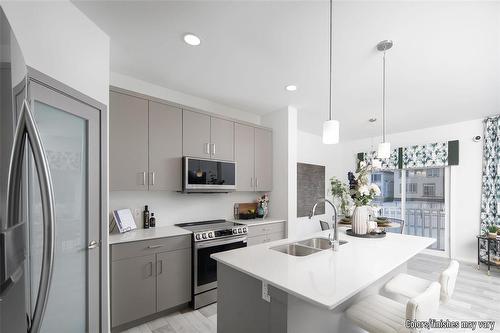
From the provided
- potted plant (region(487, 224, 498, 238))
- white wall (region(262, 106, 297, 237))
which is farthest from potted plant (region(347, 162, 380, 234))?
potted plant (region(487, 224, 498, 238))

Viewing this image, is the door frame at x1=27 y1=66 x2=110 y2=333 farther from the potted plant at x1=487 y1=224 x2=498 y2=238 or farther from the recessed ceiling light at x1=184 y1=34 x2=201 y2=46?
the potted plant at x1=487 y1=224 x2=498 y2=238

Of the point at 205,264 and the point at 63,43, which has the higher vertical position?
the point at 63,43

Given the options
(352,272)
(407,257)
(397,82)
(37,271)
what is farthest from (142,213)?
(397,82)

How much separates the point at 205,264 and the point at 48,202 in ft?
7.47

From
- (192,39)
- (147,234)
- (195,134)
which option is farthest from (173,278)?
(192,39)

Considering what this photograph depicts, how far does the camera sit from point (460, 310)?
265cm

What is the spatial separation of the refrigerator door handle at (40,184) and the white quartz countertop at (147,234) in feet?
5.44

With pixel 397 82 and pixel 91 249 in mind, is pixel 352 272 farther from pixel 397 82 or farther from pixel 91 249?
pixel 397 82

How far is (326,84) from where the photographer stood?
121 inches

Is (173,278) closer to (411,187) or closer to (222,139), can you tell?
(222,139)

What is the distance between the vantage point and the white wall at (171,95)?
9.08 feet

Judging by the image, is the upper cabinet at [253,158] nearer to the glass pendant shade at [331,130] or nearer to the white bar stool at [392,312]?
the glass pendant shade at [331,130]

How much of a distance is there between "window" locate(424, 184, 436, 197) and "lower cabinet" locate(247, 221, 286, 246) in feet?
10.7

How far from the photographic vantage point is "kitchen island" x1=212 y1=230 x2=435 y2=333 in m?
1.27
